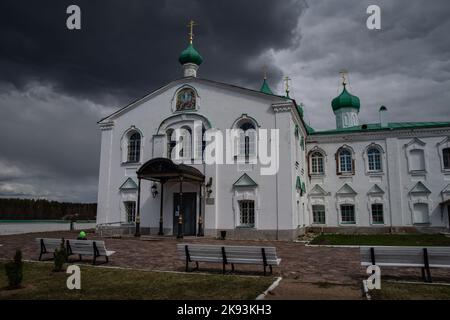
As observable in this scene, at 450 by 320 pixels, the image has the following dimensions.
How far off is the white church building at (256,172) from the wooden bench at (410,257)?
9.25 m

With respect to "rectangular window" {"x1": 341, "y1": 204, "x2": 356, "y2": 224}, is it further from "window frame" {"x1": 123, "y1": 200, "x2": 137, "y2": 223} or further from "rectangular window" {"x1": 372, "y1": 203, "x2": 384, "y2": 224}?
"window frame" {"x1": 123, "y1": 200, "x2": 137, "y2": 223}

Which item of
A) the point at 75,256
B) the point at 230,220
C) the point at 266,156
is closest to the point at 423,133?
the point at 266,156

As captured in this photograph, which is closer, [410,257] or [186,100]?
[410,257]

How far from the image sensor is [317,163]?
24688 mm

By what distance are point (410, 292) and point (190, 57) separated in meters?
18.7

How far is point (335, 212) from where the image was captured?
78.0ft

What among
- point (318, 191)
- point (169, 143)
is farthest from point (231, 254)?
point (318, 191)

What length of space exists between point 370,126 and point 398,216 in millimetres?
6871

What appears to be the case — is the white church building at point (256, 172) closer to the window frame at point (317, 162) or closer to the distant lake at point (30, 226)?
the window frame at point (317, 162)

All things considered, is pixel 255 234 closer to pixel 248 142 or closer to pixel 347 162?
pixel 248 142

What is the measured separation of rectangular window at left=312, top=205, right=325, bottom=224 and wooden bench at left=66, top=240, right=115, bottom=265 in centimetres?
1698

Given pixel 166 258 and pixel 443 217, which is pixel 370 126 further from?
pixel 166 258

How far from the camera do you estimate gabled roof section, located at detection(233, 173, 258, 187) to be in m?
18.1
